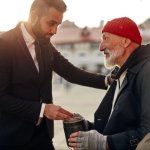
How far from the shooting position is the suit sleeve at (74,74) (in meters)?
3.91

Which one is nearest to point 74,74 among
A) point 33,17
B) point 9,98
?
point 33,17

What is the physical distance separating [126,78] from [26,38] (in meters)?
0.83

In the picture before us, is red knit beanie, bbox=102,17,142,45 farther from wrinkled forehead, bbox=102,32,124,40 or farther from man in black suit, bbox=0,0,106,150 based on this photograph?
man in black suit, bbox=0,0,106,150

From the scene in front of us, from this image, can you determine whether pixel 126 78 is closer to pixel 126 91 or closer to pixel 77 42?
pixel 126 91

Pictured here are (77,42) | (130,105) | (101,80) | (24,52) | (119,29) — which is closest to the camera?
(130,105)

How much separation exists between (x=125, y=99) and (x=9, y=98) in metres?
0.82

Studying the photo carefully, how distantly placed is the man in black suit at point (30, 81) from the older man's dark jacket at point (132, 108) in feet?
1.43

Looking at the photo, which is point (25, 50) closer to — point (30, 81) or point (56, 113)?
point (30, 81)

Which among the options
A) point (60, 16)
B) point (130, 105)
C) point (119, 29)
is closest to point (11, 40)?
point (60, 16)

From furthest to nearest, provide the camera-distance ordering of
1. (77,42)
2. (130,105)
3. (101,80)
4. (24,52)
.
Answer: (77,42) → (101,80) → (24,52) → (130,105)

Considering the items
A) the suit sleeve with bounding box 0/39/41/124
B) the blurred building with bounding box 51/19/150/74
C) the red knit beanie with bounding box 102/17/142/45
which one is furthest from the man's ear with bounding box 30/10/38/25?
the blurred building with bounding box 51/19/150/74

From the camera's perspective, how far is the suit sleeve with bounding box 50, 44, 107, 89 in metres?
3.91

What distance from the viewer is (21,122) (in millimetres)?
3502

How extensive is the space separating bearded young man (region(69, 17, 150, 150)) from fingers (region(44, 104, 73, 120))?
0.88 ft
